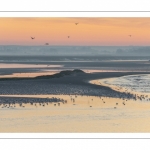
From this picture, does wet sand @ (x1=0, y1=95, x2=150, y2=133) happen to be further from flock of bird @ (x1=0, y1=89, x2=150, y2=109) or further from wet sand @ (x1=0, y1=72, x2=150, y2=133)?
flock of bird @ (x1=0, y1=89, x2=150, y2=109)

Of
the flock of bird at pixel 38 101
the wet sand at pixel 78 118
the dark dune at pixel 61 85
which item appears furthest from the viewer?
the dark dune at pixel 61 85

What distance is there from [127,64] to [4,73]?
3.51 m

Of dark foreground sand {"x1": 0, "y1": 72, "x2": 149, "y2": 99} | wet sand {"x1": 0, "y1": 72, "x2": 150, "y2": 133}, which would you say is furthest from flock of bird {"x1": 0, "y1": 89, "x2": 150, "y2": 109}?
dark foreground sand {"x1": 0, "y1": 72, "x2": 149, "y2": 99}

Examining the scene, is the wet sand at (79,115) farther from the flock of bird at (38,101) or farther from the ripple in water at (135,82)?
the ripple in water at (135,82)

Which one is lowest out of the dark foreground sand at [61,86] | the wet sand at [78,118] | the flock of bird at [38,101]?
the wet sand at [78,118]

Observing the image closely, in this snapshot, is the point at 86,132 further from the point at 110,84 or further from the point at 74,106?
the point at 110,84

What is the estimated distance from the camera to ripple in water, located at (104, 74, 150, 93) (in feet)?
47.7

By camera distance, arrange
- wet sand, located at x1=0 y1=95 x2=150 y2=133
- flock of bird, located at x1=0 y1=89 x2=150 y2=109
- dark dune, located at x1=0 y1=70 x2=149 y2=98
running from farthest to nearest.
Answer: dark dune, located at x1=0 y1=70 x2=149 y2=98, flock of bird, located at x1=0 y1=89 x2=150 y2=109, wet sand, located at x1=0 y1=95 x2=150 y2=133

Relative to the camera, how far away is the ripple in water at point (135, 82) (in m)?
14.5

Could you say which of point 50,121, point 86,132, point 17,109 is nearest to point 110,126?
point 86,132

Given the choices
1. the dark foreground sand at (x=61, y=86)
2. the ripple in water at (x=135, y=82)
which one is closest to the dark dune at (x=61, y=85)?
the dark foreground sand at (x=61, y=86)

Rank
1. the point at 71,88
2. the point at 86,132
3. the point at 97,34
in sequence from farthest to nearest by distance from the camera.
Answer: the point at 71,88, the point at 97,34, the point at 86,132

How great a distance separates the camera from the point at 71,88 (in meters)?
15.9

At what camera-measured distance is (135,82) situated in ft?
50.1
